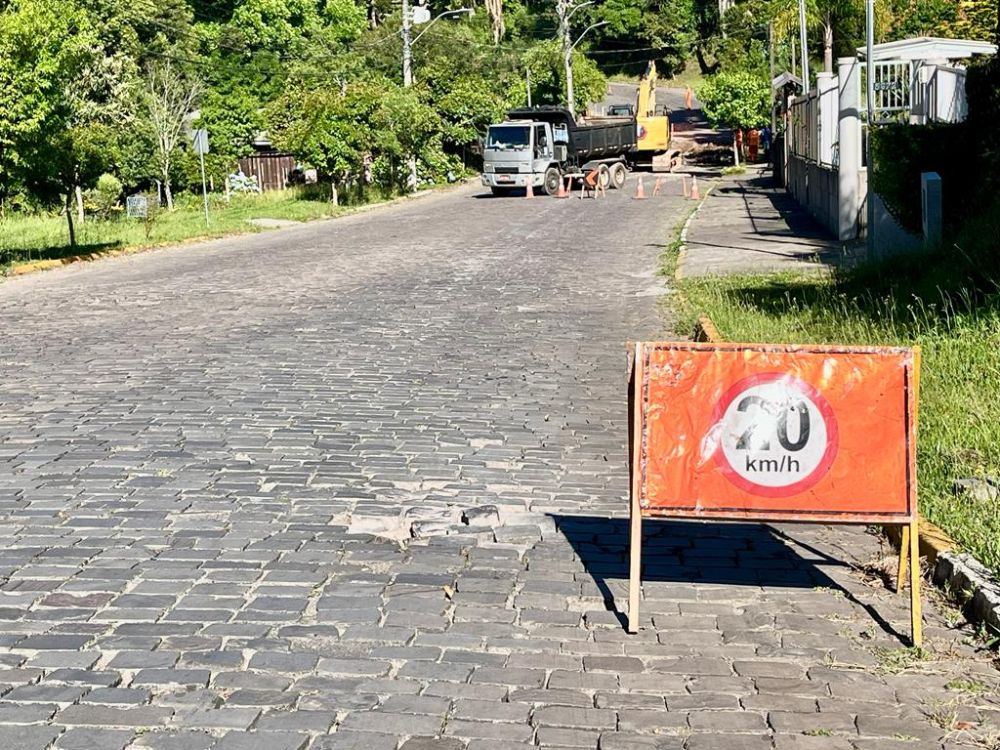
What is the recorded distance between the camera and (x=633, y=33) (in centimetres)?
9806

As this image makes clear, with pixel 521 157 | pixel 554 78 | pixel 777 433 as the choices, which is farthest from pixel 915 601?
pixel 554 78

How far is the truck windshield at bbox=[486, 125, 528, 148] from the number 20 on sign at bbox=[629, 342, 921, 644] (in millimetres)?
39163

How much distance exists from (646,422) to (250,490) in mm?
3149

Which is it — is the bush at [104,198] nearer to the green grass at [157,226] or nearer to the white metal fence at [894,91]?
the green grass at [157,226]

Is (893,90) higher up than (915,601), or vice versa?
(893,90)

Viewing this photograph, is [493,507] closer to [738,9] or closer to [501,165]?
[501,165]

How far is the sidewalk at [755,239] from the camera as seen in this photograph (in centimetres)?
2075

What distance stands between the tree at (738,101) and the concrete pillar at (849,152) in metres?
34.6

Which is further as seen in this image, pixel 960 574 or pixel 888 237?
pixel 888 237

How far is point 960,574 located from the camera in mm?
6324

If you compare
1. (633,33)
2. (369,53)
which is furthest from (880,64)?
(633,33)

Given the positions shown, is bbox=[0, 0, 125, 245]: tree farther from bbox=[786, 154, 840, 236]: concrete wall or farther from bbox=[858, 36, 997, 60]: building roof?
bbox=[858, 36, 997, 60]: building roof

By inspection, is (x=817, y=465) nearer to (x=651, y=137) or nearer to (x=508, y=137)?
(x=508, y=137)

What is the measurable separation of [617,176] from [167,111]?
668 inches
